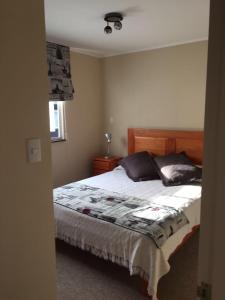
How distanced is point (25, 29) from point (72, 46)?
2994mm

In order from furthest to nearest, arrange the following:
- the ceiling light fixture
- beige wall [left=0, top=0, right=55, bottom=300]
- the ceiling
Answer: the ceiling light fixture
the ceiling
beige wall [left=0, top=0, right=55, bottom=300]

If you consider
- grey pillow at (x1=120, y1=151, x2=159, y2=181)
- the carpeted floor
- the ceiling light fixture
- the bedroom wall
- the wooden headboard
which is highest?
the ceiling light fixture

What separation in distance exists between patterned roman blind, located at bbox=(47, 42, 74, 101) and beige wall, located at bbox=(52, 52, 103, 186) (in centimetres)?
20

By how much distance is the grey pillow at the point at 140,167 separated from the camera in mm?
3625

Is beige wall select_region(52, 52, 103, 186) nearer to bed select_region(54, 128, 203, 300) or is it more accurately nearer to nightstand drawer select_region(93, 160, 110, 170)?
nightstand drawer select_region(93, 160, 110, 170)

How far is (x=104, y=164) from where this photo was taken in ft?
14.7

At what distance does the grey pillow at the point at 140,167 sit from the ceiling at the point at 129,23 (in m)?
1.70

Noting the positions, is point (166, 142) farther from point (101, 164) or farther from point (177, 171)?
point (101, 164)

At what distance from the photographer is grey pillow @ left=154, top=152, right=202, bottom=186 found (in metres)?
3.33

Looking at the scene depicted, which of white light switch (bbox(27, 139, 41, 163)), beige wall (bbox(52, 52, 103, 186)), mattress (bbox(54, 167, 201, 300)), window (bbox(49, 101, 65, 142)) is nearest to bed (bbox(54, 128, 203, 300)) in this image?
mattress (bbox(54, 167, 201, 300))

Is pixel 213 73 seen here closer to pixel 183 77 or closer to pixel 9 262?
pixel 9 262

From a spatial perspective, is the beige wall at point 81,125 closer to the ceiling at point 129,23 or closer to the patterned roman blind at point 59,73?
the patterned roman blind at point 59,73

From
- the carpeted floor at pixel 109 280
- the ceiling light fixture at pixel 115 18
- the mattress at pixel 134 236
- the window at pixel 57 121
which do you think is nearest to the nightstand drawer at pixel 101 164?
the window at pixel 57 121

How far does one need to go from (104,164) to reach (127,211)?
2.02 m
